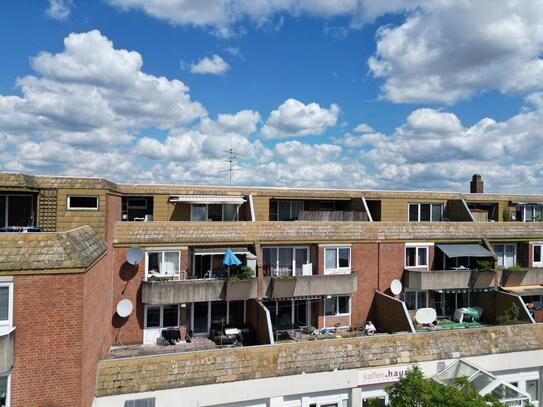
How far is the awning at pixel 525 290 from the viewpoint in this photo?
Answer: 26047 mm

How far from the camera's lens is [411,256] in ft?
86.5

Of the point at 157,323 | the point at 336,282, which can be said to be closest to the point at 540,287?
the point at 336,282

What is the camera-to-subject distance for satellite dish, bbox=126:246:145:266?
20.8 meters

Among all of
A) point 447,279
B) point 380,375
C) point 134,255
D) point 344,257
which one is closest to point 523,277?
point 447,279

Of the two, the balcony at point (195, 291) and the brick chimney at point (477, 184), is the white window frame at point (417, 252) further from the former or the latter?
the brick chimney at point (477, 184)

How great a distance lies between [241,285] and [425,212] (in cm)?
1753

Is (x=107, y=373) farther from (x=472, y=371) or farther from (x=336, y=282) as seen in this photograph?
(x=472, y=371)

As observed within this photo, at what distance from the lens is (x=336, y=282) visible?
23.4 metres

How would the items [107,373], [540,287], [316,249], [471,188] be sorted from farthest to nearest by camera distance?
1. [471,188]
2. [540,287]
3. [316,249]
4. [107,373]

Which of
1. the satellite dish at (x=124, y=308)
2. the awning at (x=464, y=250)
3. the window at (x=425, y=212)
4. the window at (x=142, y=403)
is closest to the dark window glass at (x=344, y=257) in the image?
the awning at (x=464, y=250)

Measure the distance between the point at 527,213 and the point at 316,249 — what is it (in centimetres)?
2235

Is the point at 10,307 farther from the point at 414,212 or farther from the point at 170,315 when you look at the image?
the point at 414,212

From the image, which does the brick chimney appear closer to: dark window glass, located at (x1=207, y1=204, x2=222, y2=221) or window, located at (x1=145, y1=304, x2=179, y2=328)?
dark window glass, located at (x1=207, y1=204, x2=222, y2=221)

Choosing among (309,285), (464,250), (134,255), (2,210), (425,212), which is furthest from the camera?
(425,212)
